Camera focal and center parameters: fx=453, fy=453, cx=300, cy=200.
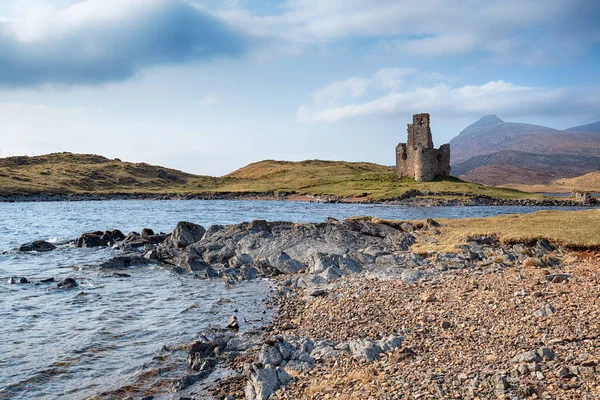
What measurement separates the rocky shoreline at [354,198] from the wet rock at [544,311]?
74463mm

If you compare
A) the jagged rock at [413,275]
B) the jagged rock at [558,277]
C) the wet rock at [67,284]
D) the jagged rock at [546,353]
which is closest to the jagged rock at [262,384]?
the jagged rock at [546,353]

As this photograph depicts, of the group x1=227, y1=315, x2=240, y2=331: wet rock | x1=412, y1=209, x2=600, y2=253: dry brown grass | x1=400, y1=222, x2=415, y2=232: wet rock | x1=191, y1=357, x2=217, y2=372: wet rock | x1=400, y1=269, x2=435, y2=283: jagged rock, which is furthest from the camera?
x1=400, y1=222, x2=415, y2=232: wet rock

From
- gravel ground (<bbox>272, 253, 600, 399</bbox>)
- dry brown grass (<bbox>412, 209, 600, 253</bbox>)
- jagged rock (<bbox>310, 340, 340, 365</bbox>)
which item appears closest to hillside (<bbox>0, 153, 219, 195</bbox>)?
dry brown grass (<bbox>412, 209, 600, 253</bbox>)

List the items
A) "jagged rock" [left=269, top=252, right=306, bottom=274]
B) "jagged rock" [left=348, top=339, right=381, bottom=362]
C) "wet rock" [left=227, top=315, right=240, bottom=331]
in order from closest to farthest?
"jagged rock" [left=348, top=339, right=381, bottom=362]
"wet rock" [left=227, top=315, right=240, bottom=331]
"jagged rock" [left=269, top=252, right=306, bottom=274]

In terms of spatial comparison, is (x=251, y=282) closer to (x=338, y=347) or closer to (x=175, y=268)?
(x=175, y=268)

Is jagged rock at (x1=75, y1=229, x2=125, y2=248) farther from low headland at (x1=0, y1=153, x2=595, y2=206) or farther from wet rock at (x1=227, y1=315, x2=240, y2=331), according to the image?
low headland at (x1=0, y1=153, x2=595, y2=206)

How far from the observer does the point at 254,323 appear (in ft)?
62.4

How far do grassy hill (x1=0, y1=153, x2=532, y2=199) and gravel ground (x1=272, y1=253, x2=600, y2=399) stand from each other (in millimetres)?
81307

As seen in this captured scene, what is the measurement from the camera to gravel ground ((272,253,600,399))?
10125mm

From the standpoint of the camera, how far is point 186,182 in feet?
611

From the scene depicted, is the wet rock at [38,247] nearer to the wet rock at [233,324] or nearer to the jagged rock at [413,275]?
the wet rock at [233,324]

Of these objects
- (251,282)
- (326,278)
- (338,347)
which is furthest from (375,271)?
(338,347)

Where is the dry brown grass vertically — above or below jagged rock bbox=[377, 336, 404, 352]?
above

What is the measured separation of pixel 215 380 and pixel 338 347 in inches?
152
